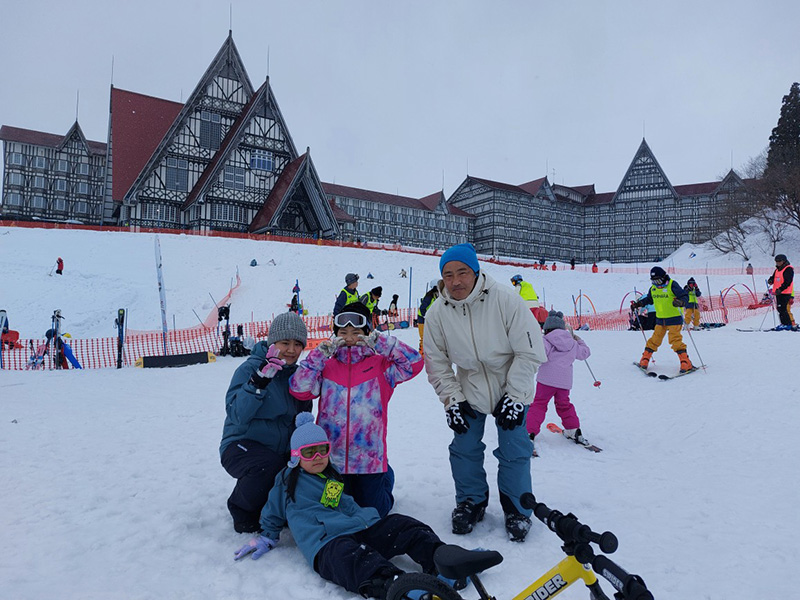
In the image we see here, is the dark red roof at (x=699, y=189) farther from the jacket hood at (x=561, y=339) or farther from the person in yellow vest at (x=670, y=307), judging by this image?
the jacket hood at (x=561, y=339)

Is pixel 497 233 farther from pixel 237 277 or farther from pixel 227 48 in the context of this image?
pixel 237 277

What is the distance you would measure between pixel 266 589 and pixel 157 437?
3483 mm

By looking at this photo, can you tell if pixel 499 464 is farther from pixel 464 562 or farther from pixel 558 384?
pixel 558 384

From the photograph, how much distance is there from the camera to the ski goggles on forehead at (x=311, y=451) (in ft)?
8.70

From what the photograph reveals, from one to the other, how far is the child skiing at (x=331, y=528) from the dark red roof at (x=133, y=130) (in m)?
33.6

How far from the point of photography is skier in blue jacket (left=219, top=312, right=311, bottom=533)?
2.88 m

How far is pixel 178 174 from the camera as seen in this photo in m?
31.4

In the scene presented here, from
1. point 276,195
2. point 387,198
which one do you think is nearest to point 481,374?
point 276,195

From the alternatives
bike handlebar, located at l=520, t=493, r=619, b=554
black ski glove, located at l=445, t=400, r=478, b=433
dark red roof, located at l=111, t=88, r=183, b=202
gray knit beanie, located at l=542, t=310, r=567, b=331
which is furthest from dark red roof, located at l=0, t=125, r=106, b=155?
bike handlebar, located at l=520, t=493, r=619, b=554

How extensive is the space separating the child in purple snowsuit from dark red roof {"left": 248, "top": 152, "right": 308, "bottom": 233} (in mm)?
27442

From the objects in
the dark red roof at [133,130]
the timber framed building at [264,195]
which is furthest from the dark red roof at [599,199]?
the dark red roof at [133,130]

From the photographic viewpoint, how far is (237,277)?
2120 cm

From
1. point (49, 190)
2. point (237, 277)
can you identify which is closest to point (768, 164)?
point (237, 277)

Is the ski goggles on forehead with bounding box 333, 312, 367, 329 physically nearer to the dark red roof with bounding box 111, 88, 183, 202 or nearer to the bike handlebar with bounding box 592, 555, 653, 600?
the bike handlebar with bounding box 592, 555, 653, 600
